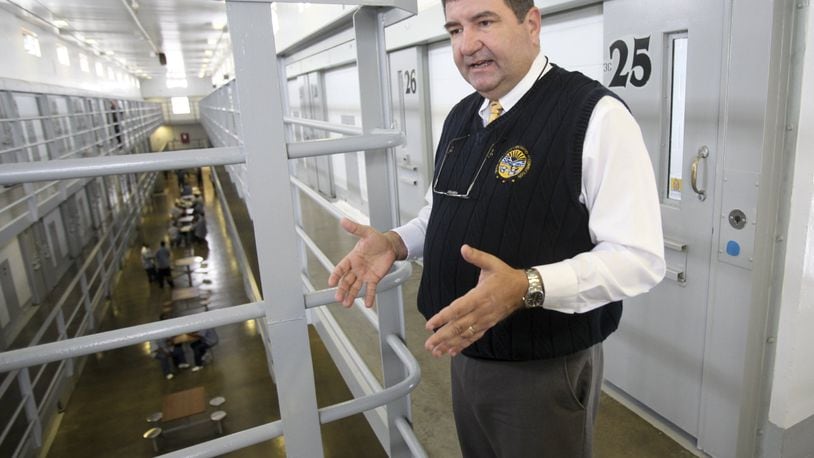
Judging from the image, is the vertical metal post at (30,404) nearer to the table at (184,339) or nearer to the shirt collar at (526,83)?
the table at (184,339)

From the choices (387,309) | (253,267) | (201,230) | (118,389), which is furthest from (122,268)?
(387,309)

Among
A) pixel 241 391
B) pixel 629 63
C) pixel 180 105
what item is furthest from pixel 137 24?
pixel 180 105

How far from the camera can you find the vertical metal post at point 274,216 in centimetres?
101

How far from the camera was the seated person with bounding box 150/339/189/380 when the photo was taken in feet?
22.2

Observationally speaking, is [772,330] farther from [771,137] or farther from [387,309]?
[387,309]

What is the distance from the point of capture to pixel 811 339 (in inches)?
66.2

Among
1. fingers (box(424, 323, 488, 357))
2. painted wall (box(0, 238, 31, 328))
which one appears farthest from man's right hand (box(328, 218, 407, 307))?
painted wall (box(0, 238, 31, 328))

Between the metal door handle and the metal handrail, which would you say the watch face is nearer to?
the metal handrail

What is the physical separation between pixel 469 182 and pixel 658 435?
156 cm

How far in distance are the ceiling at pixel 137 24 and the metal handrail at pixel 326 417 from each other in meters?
4.90

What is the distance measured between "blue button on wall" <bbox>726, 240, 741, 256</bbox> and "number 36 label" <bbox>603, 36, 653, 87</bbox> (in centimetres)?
66

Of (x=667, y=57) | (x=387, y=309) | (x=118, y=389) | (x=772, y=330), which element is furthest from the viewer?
(x=118, y=389)

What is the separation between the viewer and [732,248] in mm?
1646

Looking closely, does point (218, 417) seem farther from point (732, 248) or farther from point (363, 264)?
point (732, 248)
